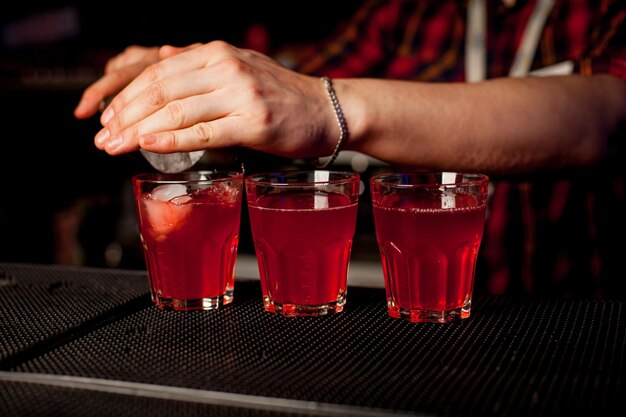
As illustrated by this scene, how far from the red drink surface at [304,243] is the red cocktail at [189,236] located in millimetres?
68

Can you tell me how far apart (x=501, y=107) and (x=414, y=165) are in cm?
19

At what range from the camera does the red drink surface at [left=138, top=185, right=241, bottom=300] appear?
96 centimetres

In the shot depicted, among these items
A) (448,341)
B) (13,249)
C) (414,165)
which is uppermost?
(414,165)

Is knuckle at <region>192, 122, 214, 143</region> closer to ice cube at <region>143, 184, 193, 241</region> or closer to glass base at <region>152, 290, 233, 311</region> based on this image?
ice cube at <region>143, 184, 193, 241</region>

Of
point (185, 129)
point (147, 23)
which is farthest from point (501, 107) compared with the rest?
point (147, 23)

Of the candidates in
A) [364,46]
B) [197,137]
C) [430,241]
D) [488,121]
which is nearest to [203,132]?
[197,137]

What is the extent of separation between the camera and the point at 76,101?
A: 2994mm

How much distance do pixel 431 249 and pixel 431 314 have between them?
0.26ft

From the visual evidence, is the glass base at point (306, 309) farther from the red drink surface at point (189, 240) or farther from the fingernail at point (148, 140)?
the fingernail at point (148, 140)

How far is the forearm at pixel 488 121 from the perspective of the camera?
1149mm

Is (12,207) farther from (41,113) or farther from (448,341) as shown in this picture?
(448,341)

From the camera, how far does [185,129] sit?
3.14 feet

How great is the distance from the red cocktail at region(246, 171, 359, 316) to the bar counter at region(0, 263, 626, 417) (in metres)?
0.03

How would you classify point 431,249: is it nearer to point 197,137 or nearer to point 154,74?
point 197,137
